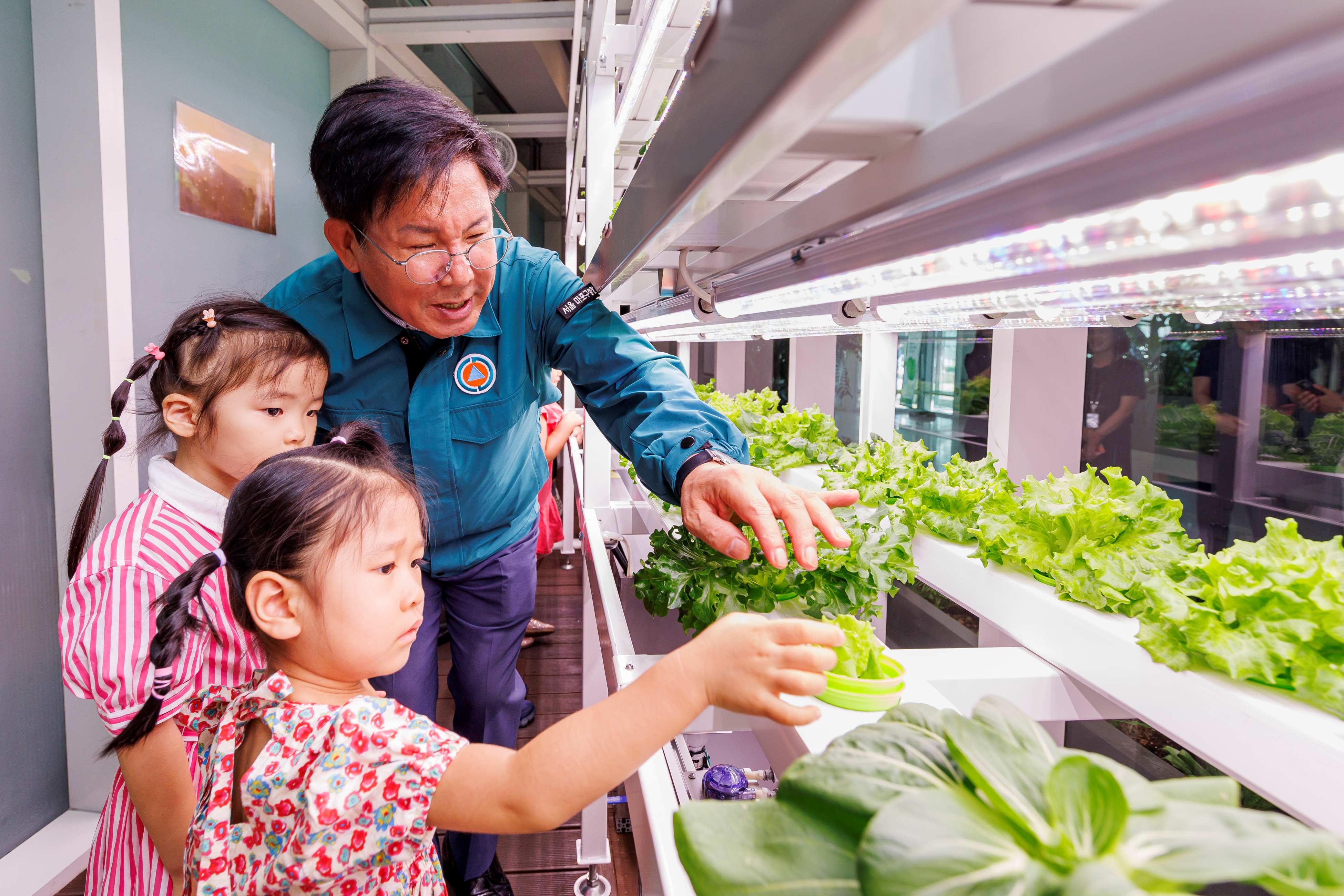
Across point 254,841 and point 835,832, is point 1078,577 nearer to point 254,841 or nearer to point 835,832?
point 835,832

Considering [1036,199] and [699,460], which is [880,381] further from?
[1036,199]

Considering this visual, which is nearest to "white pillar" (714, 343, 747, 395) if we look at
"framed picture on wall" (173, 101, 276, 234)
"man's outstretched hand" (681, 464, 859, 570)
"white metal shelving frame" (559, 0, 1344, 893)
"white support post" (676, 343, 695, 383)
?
"white support post" (676, 343, 695, 383)

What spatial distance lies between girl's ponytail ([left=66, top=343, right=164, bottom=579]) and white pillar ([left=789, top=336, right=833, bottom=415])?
3606 millimetres

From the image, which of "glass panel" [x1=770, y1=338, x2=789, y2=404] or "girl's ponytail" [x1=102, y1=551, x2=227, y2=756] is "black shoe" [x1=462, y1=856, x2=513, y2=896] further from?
"glass panel" [x1=770, y1=338, x2=789, y2=404]

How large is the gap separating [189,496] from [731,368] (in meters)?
5.47

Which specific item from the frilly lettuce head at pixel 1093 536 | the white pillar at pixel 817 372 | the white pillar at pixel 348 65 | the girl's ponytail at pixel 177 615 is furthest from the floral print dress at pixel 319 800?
the white pillar at pixel 348 65

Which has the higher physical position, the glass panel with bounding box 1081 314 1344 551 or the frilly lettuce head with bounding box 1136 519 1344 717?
the glass panel with bounding box 1081 314 1344 551

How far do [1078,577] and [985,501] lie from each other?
0.35 m

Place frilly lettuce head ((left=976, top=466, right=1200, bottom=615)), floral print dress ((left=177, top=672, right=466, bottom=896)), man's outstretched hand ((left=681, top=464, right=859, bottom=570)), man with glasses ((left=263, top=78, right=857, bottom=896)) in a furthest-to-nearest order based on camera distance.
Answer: man with glasses ((left=263, top=78, right=857, bottom=896)) < frilly lettuce head ((left=976, top=466, right=1200, bottom=615)) < man's outstretched hand ((left=681, top=464, right=859, bottom=570)) < floral print dress ((left=177, top=672, right=466, bottom=896))

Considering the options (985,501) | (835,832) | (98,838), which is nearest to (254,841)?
(98,838)

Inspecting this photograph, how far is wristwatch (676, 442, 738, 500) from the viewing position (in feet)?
4.31

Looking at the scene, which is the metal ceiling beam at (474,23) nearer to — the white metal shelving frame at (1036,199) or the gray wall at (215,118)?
the gray wall at (215,118)

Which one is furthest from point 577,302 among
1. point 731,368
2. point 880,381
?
point 731,368

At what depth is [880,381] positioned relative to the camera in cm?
336
